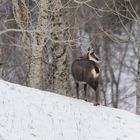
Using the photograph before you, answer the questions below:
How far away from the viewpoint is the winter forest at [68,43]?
18.7 meters

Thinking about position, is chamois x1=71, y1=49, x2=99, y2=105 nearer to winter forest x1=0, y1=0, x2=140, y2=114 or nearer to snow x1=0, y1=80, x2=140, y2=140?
snow x1=0, y1=80, x2=140, y2=140

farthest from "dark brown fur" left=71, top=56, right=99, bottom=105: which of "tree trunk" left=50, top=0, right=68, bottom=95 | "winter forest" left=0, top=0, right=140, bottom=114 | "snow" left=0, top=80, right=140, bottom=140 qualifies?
"tree trunk" left=50, top=0, right=68, bottom=95

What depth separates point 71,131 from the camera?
11.0 meters

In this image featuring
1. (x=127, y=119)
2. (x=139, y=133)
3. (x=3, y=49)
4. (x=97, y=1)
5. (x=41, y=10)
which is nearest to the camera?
(x=139, y=133)

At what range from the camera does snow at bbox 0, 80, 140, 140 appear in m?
10.4

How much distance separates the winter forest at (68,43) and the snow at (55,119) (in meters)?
3.14

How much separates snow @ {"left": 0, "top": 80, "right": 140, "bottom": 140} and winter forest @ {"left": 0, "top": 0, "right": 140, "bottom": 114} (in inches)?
123

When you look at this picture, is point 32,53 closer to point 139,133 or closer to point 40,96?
point 40,96

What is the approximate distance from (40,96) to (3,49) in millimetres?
14979

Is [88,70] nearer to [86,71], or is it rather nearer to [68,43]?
[86,71]

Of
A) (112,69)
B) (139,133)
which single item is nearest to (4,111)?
(139,133)

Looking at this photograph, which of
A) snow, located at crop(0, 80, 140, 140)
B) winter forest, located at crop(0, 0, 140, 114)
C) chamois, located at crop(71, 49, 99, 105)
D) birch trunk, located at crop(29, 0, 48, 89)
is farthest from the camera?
winter forest, located at crop(0, 0, 140, 114)

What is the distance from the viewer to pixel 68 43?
18375 millimetres

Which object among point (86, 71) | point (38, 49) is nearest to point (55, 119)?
point (86, 71)
